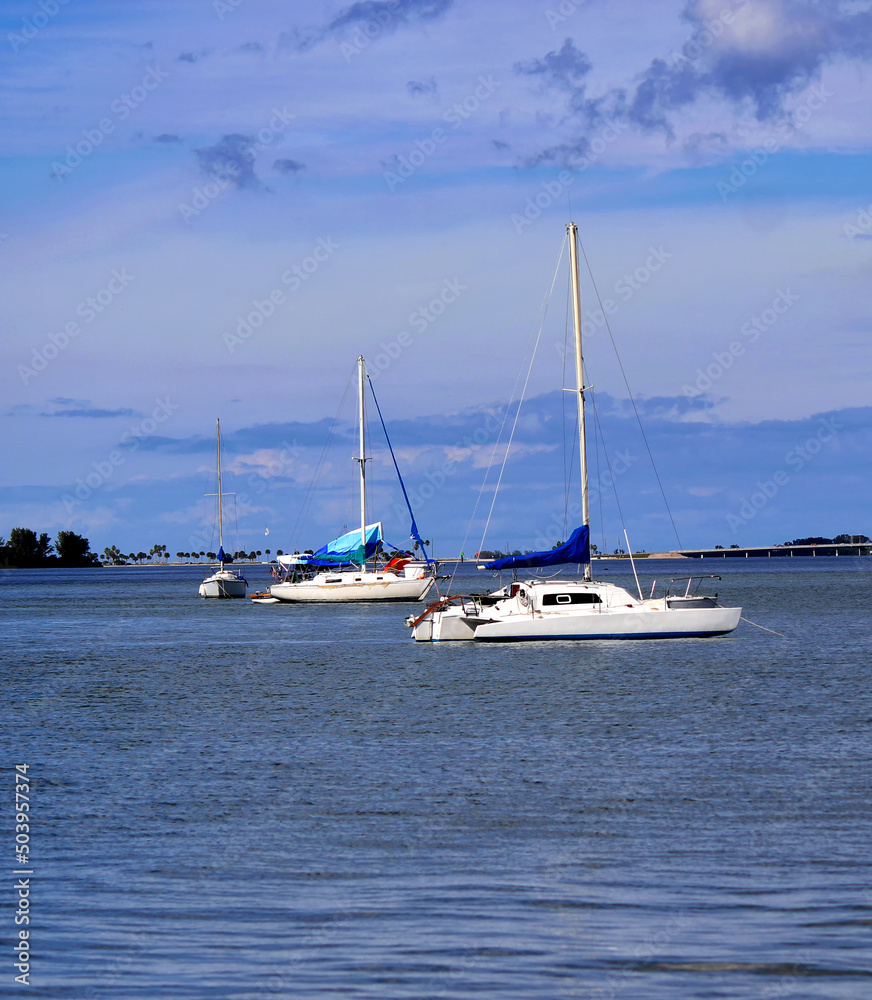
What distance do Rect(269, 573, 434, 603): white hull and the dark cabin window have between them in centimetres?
4717

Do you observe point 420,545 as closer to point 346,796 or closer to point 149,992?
point 346,796

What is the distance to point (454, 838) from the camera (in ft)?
65.2

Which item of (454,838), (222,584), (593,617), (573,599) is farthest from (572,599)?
(222,584)

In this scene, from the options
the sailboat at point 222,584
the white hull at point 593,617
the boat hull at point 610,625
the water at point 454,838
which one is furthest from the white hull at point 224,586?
the water at point 454,838

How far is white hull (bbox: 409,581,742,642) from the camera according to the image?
175 ft

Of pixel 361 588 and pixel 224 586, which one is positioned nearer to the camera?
pixel 361 588

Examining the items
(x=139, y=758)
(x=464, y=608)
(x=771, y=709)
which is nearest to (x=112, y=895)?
(x=139, y=758)

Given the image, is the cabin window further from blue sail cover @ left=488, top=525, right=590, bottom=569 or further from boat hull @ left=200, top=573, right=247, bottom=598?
boat hull @ left=200, top=573, right=247, bottom=598

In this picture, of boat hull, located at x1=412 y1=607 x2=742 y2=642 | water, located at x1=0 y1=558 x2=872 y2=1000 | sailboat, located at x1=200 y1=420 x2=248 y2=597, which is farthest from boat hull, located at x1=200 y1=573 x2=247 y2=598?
water, located at x1=0 y1=558 x2=872 y2=1000

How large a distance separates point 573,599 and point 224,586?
8655 centimetres

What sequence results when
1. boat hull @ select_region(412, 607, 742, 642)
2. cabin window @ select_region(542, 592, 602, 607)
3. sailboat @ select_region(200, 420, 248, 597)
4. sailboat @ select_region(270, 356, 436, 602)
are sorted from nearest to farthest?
boat hull @ select_region(412, 607, 742, 642) → cabin window @ select_region(542, 592, 602, 607) → sailboat @ select_region(270, 356, 436, 602) → sailboat @ select_region(200, 420, 248, 597)

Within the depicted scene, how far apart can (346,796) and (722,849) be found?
7.89 metres

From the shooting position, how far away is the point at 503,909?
619 inches

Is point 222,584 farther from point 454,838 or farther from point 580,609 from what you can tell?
point 454,838
